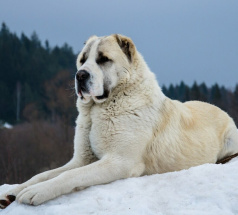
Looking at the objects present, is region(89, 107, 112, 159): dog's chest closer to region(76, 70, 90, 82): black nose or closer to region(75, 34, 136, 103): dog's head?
region(75, 34, 136, 103): dog's head

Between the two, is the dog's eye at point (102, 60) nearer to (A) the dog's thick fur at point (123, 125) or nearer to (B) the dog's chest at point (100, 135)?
(A) the dog's thick fur at point (123, 125)

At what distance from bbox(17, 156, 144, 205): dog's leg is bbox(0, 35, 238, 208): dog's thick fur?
11mm

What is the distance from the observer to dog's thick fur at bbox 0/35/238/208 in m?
4.34

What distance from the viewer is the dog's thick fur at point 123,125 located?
4.34 m

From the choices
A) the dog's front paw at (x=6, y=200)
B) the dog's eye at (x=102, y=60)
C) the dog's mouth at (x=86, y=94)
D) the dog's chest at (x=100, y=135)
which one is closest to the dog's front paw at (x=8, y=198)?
the dog's front paw at (x=6, y=200)

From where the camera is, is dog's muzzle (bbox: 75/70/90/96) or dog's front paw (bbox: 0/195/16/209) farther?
dog's muzzle (bbox: 75/70/90/96)

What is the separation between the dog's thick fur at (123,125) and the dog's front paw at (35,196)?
0.37 metres

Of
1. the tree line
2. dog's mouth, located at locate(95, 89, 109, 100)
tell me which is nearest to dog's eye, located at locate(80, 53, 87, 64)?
dog's mouth, located at locate(95, 89, 109, 100)

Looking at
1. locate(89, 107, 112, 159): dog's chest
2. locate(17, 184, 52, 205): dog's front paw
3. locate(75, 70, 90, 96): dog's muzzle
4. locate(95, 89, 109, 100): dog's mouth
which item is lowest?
locate(17, 184, 52, 205): dog's front paw

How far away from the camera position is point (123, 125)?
4.51m

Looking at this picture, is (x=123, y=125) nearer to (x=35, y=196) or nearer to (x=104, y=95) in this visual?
(x=104, y=95)

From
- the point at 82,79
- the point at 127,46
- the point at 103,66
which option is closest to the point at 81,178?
the point at 82,79

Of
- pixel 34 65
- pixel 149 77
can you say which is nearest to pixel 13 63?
pixel 34 65

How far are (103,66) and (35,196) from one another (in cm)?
189
